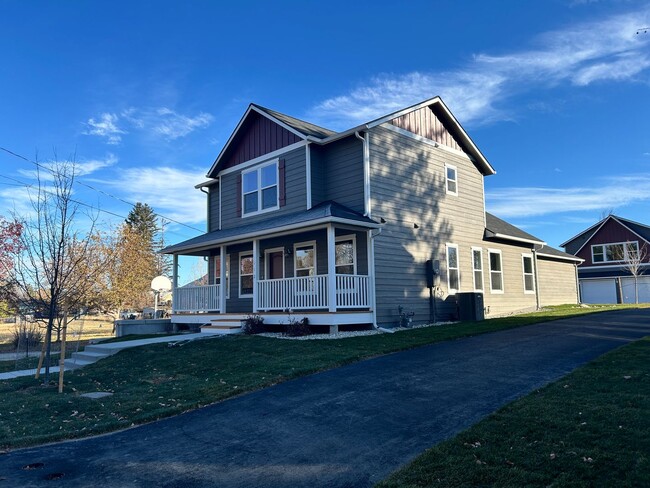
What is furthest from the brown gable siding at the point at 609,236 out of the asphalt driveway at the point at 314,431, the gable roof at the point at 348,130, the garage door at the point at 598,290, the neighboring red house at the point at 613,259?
the asphalt driveway at the point at 314,431

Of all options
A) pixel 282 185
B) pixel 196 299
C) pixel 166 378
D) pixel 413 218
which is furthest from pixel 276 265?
pixel 166 378

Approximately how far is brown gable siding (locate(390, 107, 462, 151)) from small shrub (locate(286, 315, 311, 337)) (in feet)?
23.5

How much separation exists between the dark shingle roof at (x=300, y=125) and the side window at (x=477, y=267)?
747cm

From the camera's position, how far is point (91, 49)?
18016 mm

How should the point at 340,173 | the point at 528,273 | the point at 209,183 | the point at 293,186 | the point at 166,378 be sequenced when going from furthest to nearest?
the point at 528,273
the point at 209,183
the point at 293,186
the point at 340,173
the point at 166,378

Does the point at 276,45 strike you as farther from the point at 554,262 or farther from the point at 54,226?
the point at 554,262

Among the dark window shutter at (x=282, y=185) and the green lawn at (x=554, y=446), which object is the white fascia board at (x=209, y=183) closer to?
the dark window shutter at (x=282, y=185)

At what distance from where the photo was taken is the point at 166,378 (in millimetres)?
9430

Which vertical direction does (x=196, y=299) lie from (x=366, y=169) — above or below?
Result: below

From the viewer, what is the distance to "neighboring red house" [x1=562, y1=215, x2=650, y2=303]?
116 ft

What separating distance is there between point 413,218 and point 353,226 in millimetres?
3217

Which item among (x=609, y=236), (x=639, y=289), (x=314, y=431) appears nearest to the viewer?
(x=314, y=431)

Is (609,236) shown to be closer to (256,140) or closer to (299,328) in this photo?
(256,140)

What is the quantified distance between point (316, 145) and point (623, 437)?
12784 mm
